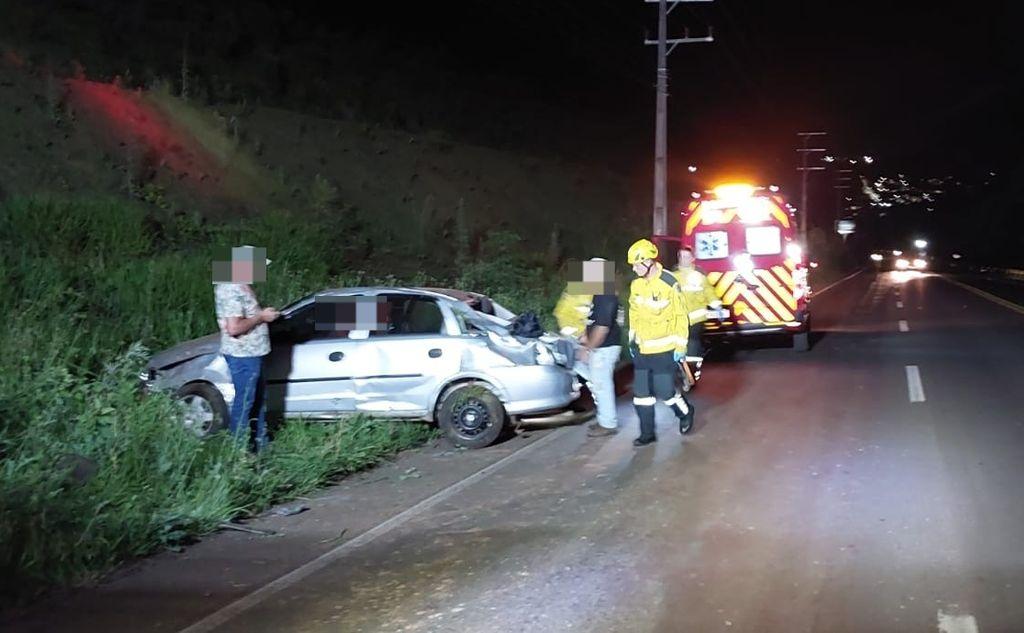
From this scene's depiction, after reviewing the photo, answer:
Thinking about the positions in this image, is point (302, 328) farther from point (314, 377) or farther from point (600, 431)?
point (600, 431)

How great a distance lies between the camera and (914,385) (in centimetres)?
1262

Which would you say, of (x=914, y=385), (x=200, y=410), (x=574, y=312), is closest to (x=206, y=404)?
(x=200, y=410)

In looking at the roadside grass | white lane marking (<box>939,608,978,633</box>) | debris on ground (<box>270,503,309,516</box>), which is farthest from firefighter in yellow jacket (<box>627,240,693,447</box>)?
white lane marking (<box>939,608,978,633</box>)

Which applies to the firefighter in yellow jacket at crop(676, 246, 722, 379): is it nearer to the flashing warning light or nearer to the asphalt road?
the asphalt road

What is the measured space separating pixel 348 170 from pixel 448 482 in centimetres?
1861

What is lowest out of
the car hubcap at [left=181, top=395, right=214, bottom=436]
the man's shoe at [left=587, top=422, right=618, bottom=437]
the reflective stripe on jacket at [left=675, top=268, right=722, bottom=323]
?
the man's shoe at [left=587, top=422, right=618, bottom=437]

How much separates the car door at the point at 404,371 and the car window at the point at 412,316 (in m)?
0.20

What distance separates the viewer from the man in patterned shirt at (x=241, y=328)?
8.18 m

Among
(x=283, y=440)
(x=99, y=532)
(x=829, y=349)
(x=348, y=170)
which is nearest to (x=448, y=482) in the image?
(x=283, y=440)

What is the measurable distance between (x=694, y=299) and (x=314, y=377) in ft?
17.4

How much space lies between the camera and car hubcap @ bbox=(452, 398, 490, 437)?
30.7ft

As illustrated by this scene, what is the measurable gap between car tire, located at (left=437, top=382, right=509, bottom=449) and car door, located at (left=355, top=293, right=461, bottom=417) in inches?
7.3

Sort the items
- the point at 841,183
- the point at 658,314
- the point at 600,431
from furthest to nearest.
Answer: the point at 841,183, the point at 600,431, the point at 658,314

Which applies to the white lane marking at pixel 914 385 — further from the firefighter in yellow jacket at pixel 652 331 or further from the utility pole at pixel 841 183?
the utility pole at pixel 841 183
